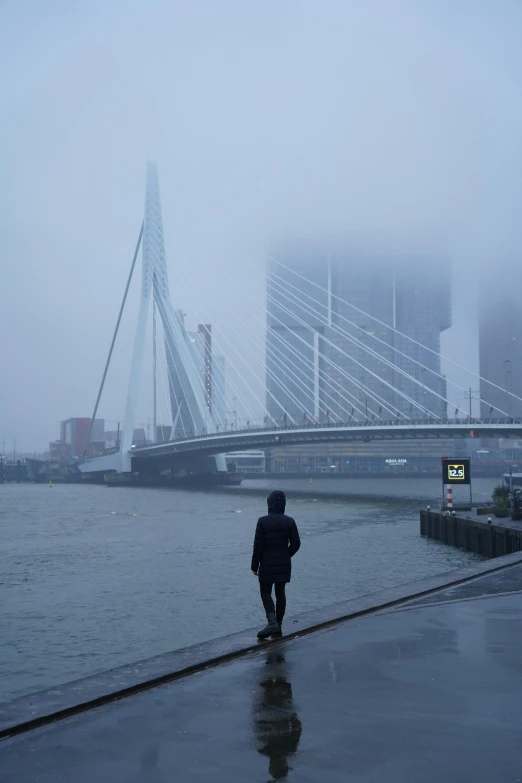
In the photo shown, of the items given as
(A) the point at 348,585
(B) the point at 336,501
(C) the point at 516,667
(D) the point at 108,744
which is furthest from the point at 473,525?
(B) the point at 336,501

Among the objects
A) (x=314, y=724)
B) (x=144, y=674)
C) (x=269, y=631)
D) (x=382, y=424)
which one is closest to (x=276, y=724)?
(x=314, y=724)

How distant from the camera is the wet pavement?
3.88 metres

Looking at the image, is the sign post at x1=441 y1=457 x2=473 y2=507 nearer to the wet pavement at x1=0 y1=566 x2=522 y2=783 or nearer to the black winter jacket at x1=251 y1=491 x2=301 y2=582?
the black winter jacket at x1=251 y1=491 x2=301 y2=582

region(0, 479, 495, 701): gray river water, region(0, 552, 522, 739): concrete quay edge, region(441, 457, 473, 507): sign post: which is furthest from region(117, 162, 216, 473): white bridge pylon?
region(0, 552, 522, 739): concrete quay edge

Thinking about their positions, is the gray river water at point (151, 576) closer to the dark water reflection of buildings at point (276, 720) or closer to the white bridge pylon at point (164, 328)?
the dark water reflection of buildings at point (276, 720)

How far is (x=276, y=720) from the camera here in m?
4.56

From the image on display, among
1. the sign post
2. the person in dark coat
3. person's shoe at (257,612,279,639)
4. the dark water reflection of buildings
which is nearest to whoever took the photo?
the dark water reflection of buildings

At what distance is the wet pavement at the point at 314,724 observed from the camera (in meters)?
3.88

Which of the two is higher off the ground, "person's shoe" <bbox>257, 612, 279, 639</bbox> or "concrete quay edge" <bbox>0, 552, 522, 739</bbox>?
"person's shoe" <bbox>257, 612, 279, 639</bbox>

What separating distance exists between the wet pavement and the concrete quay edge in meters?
0.11

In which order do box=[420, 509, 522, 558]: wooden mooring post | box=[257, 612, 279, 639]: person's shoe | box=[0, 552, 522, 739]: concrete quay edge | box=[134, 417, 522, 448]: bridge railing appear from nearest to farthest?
box=[0, 552, 522, 739]: concrete quay edge, box=[257, 612, 279, 639]: person's shoe, box=[420, 509, 522, 558]: wooden mooring post, box=[134, 417, 522, 448]: bridge railing

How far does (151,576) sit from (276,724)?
1696 cm

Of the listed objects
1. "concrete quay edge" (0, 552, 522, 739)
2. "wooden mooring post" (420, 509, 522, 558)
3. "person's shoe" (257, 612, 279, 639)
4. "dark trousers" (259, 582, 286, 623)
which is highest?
"dark trousers" (259, 582, 286, 623)

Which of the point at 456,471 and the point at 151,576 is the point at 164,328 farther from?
the point at 151,576
